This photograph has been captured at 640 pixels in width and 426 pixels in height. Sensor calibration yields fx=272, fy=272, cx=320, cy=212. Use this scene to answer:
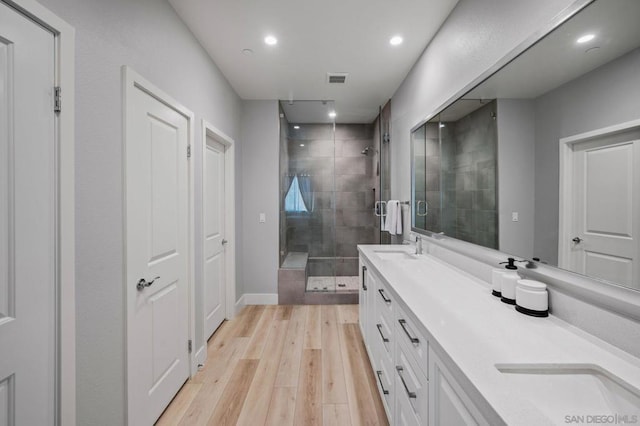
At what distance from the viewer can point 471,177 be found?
175 cm

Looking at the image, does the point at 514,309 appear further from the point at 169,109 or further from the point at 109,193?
the point at 169,109

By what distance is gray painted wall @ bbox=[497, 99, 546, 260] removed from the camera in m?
1.26

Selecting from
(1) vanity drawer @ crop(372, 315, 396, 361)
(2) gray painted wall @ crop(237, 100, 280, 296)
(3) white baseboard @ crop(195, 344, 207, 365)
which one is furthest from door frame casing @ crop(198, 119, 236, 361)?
(1) vanity drawer @ crop(372, 315, 396, 361)

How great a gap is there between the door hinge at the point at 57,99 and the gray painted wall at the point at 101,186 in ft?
0.32

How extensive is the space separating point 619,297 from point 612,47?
31.8 inches

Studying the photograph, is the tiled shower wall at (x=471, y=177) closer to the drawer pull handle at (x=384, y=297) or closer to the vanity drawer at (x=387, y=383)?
the drawer pull handle at (x=384, y=297)

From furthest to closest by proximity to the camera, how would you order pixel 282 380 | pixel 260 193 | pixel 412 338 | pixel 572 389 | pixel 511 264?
1. pixel 260 193
2. pixel 282 380
3. pixel 511 264
4. pixel 412 338
5. pixel 572 389

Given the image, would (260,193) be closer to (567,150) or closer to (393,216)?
(393,216)

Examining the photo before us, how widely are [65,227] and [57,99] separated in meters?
0.48

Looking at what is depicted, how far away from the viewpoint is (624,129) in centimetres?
85

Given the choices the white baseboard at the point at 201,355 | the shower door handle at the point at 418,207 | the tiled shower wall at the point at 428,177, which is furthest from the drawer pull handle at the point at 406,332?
the white baseboard at the point at 201,355

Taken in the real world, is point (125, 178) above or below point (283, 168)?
below

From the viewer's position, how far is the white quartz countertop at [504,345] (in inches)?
25.7

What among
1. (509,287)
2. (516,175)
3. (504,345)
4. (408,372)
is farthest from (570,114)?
(408,372)
